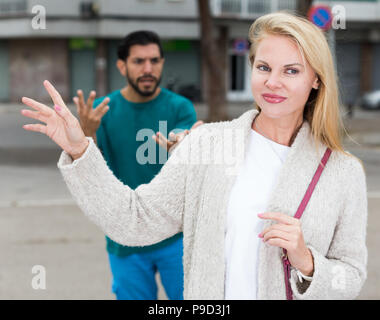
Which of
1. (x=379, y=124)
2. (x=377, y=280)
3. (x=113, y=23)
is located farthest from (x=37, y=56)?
(x=377, y=280)

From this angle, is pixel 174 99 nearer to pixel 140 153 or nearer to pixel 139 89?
pixel 139 89

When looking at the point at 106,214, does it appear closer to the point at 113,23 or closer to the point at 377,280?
the point at 377,280

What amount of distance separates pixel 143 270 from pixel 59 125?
160cm

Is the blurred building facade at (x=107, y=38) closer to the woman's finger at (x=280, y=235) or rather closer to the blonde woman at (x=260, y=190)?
the blonde woman at (x=260, y=190)

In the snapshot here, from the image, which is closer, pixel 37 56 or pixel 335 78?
pixel 335 78

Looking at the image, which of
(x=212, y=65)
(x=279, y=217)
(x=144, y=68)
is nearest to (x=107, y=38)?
(x=212, y=65)

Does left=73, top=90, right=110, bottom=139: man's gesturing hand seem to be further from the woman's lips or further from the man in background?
the woman's lips

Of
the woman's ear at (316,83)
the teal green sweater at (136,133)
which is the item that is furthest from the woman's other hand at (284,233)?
the teal green sweater at (136,133)

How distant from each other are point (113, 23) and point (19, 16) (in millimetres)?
4411

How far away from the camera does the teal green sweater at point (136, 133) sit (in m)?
3.21

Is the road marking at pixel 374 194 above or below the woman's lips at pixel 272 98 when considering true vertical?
below

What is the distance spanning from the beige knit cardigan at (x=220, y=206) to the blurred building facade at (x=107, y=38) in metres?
26.1

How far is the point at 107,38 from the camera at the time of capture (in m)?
28.7

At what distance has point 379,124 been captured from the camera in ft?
63.9
